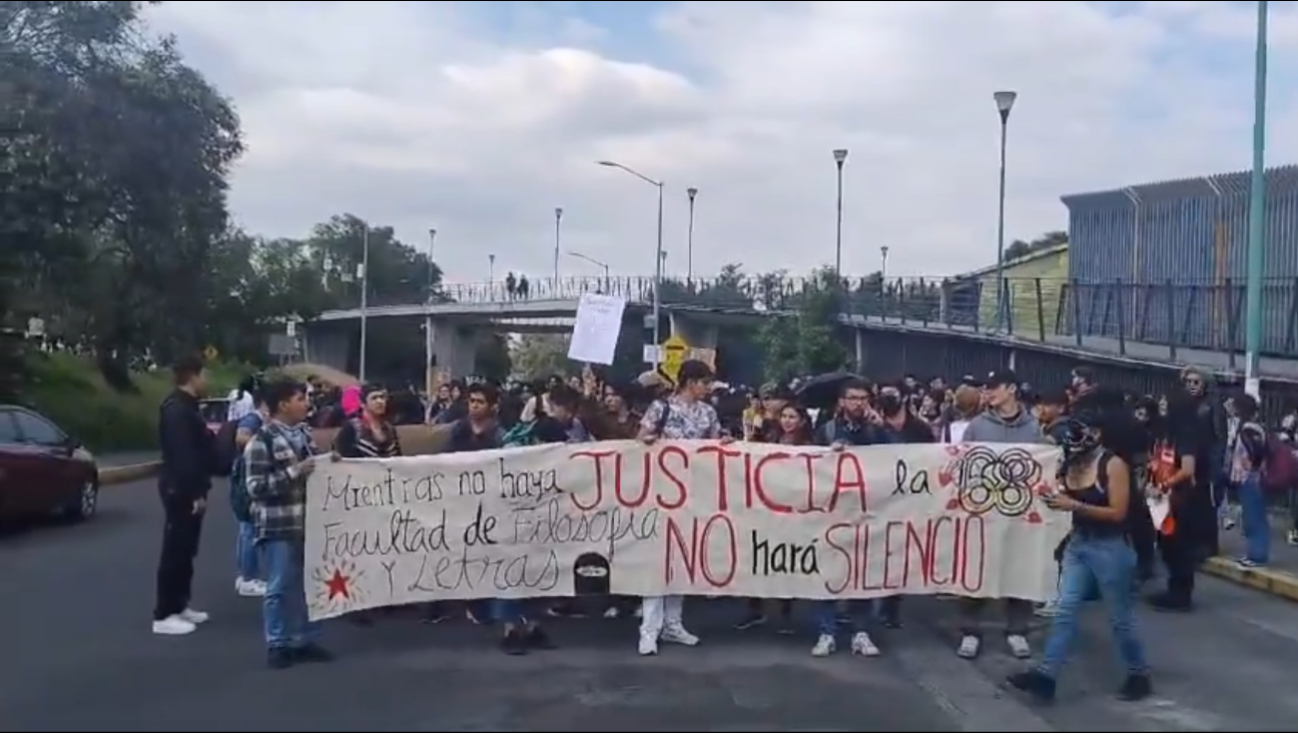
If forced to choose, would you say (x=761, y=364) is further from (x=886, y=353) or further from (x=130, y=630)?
(x=130, y=630)

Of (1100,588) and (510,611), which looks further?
(510,611)

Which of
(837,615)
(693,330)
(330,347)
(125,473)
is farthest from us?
(330,347)

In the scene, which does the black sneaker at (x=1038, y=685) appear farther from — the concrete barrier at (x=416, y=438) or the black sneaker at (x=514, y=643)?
the concrete barrier at (x=416, y=438)

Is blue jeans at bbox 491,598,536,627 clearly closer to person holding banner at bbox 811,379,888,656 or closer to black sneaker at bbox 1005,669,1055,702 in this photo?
person holding banner at bbox 811,379,888,656

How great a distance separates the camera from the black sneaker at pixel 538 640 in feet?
35.1

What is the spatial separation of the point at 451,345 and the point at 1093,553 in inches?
3271

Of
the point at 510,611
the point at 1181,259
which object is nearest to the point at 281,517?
the point at 510,611

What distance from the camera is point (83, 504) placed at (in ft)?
66.7

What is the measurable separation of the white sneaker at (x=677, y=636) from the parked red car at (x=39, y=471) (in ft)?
31.6

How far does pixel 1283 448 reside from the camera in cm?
1546

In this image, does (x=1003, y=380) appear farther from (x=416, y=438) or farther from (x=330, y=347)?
(x=330, y=347)

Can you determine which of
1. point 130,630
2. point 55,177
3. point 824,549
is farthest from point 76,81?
point 824,549

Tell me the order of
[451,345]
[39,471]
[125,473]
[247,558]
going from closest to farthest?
[247,558] < [39,471] < [125,473] < [451,345]

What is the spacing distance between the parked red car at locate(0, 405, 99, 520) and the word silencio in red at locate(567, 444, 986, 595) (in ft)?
30.9
